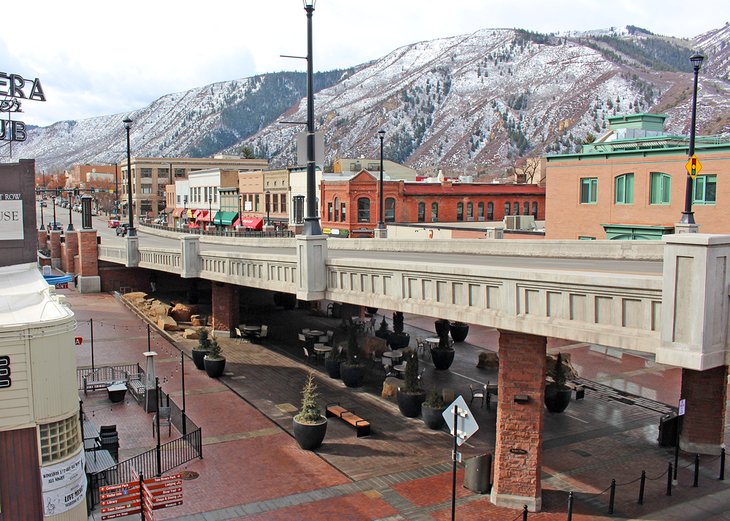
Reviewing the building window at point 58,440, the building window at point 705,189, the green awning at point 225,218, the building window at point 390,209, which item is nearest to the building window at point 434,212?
the building window at point 390,209

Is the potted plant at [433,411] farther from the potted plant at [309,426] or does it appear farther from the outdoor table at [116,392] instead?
the outdoor table at [116,392]

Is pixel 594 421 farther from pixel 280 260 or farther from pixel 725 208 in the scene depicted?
pixel 725 208

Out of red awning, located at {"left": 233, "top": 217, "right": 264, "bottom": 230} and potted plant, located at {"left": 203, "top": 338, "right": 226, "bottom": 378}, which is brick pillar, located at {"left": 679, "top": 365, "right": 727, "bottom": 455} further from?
red awning, located at {"left": 233, "top": 217, "right": 264, "bottom": 230}

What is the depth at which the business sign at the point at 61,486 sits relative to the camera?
10.4 meters

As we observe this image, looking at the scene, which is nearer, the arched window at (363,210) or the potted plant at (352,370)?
the potted plant at (352,370)

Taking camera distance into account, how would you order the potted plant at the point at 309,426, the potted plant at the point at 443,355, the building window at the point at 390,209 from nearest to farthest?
1. the potted plant at the point at 309,426
2. the potted plant at the point at 443,355
3. the building window at the point at 390,209

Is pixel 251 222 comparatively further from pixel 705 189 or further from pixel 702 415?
pixel 702 415

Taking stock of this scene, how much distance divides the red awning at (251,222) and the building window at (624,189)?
37271 mm

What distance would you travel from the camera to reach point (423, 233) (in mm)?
49375

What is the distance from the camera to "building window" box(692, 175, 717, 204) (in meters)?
33.3

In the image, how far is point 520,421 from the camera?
14.6m

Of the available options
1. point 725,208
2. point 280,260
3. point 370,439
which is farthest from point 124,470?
point 725,208

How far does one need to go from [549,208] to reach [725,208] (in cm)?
Result: 1171

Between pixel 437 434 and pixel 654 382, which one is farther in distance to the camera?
pixel 654 382
